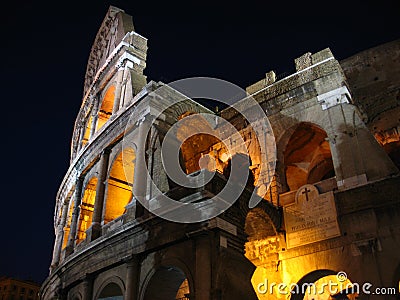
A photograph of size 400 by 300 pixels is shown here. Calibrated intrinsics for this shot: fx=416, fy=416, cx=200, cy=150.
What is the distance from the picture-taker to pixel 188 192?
475 inches

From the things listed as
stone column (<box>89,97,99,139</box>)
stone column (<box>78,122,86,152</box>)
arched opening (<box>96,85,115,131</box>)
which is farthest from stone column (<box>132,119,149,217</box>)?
stone column (<box>78,122,86,152</box>)

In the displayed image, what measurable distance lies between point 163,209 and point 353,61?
41.2 feet

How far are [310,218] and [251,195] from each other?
2.97m

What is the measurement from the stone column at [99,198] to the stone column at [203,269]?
653 centimetres

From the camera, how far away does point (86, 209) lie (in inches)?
746

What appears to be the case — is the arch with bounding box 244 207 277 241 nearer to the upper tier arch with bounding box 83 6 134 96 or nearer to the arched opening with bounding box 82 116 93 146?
the arched opening with bounding box 82 116 93 146

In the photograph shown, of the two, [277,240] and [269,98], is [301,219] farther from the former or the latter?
[269,98]

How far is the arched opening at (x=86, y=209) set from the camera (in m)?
18.7

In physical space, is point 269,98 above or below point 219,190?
above

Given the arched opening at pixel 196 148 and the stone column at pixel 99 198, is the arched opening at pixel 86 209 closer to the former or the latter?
the stone column at pixel 99 198

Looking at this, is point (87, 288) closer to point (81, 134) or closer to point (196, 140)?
point (196, 140)

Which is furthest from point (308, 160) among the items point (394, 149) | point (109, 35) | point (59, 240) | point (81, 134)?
point (109, 35)

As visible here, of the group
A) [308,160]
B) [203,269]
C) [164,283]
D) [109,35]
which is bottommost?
[203,269]

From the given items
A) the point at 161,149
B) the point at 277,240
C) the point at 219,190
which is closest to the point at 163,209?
the point at 219,190
